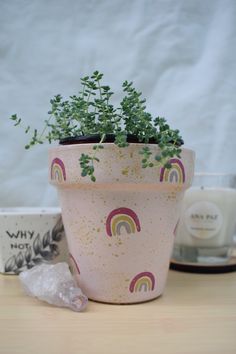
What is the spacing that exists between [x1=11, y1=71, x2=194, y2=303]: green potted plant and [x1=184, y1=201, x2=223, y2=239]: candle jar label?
0.17m

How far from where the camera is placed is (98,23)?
0.86 meters

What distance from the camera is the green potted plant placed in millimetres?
409

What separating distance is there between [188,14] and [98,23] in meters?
0.21

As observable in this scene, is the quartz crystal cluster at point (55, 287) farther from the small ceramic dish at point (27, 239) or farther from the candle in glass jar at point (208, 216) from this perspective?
the candle in glass jar at point (208, 216)

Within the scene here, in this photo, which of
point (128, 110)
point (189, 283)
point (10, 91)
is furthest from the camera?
point (10, 91)

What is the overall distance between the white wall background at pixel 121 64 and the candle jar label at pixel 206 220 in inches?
10.2

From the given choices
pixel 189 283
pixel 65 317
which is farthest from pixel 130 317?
pixel 189 283

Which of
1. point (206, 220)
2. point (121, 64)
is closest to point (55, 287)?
point (206, 220)

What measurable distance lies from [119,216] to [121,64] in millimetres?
523

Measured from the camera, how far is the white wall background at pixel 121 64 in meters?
0.83

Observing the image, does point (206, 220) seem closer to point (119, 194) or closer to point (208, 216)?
point (208, 216)

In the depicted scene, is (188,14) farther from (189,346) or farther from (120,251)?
(189,346)

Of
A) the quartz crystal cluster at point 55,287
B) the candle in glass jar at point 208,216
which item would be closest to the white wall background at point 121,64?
the candle in glass jar at point 208,216

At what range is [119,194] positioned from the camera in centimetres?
42
